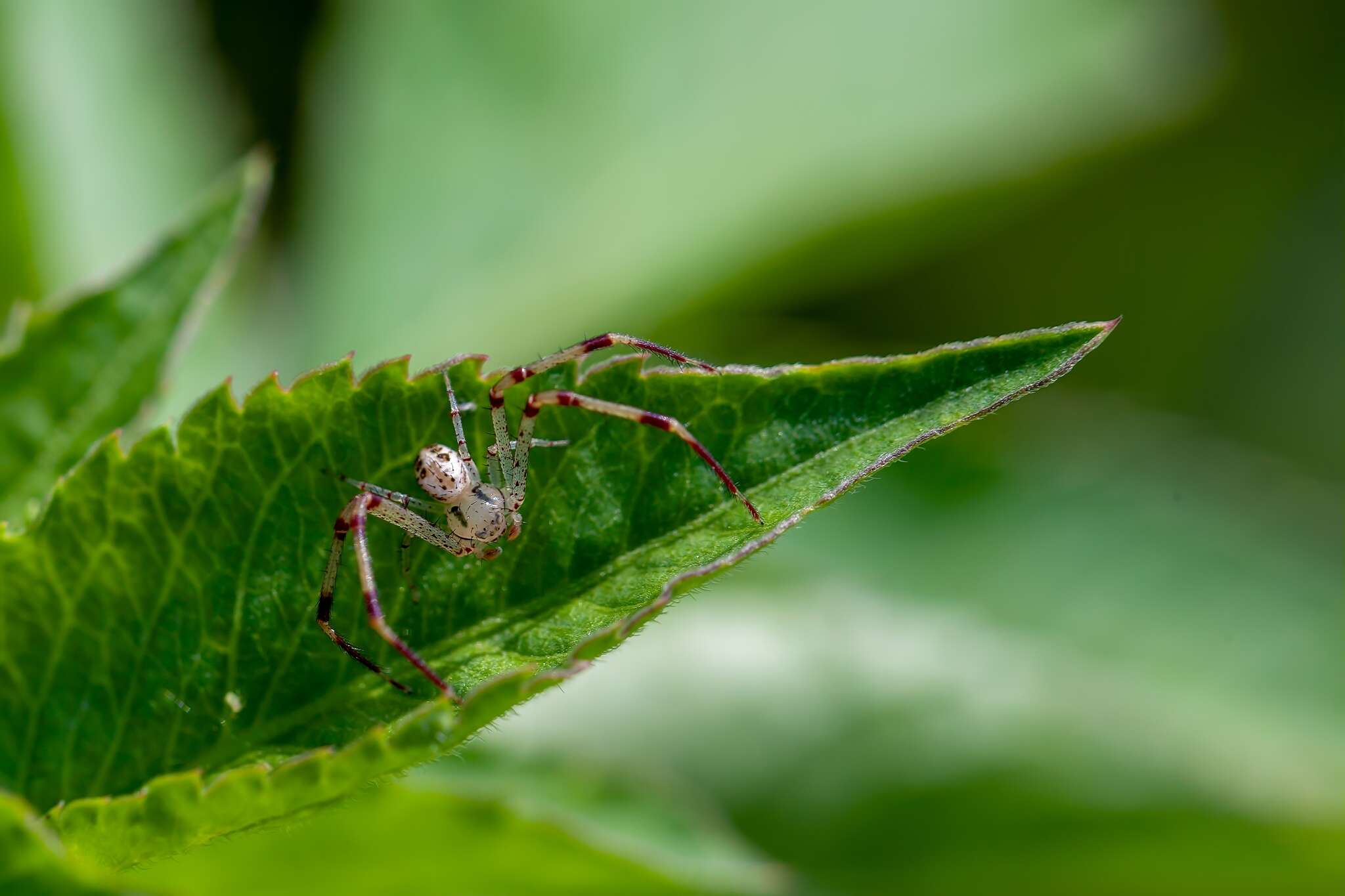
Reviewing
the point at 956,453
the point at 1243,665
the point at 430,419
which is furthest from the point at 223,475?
the point at 1243,665

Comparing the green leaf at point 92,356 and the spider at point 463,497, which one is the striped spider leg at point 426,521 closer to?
the spider at point 463,497

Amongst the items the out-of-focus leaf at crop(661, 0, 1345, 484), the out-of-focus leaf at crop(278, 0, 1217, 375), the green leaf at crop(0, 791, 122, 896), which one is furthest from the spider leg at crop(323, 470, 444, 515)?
the out-of-focus leaf at crop(661, 0, 1345, 484)

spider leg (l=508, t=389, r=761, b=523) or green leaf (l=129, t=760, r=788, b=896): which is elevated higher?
spider leg (l=508, t=389, r=761, b=523)

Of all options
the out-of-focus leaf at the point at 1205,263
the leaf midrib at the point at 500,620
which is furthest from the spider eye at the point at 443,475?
the out-of-focus leaf at the point at 1205,263

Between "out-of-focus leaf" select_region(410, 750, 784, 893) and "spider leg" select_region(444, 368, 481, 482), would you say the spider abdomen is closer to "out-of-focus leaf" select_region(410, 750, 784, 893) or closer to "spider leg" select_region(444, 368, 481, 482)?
"spider leg" select_region(444, 368, 481, 482)

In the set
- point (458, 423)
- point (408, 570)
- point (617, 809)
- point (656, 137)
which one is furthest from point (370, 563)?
point (656, 137)

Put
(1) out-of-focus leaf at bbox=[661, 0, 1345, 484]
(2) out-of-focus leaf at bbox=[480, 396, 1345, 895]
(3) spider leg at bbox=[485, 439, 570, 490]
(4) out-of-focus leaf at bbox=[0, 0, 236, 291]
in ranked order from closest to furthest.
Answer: (3) spider leg at bbox=[485, 439, 570, 490] → (2) out-of-focus leaf at bbox=[480, 396, 1345, 895] → (4) out-of-focus leaf at bbox=[0, 0, 236, 291] → (1) out-of-focus leaf at bbox=[661, 0, 1345, 484]
